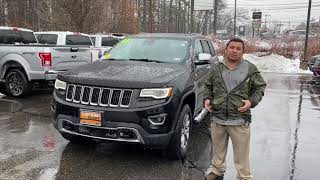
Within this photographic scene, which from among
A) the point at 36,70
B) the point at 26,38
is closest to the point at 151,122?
the point at 36,70

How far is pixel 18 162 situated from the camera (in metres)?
5.43

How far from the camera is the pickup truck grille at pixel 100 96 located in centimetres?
519

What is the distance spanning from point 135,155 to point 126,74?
1.24 m

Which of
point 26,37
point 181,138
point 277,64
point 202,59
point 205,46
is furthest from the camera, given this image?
point 277,64

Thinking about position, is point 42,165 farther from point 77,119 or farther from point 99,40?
point 99,40

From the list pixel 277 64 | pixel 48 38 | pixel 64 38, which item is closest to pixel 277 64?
pixel 277 64

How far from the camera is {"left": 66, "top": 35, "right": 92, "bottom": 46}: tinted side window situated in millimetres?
14010

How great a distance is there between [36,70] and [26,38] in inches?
84.9

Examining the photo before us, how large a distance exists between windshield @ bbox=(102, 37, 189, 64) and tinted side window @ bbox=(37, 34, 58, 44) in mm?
7397

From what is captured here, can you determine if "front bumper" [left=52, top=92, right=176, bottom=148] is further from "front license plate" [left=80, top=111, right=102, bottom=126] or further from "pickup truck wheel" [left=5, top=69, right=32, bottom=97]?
"pickup truck wheel" [left=5, top=69, right=32, bottom=97]

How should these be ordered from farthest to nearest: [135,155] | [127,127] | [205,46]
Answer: [205,46] < [135,155] < [127,127]

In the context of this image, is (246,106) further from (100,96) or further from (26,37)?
(26,37)

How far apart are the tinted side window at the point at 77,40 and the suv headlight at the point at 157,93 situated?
944cm

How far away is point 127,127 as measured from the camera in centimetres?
509
